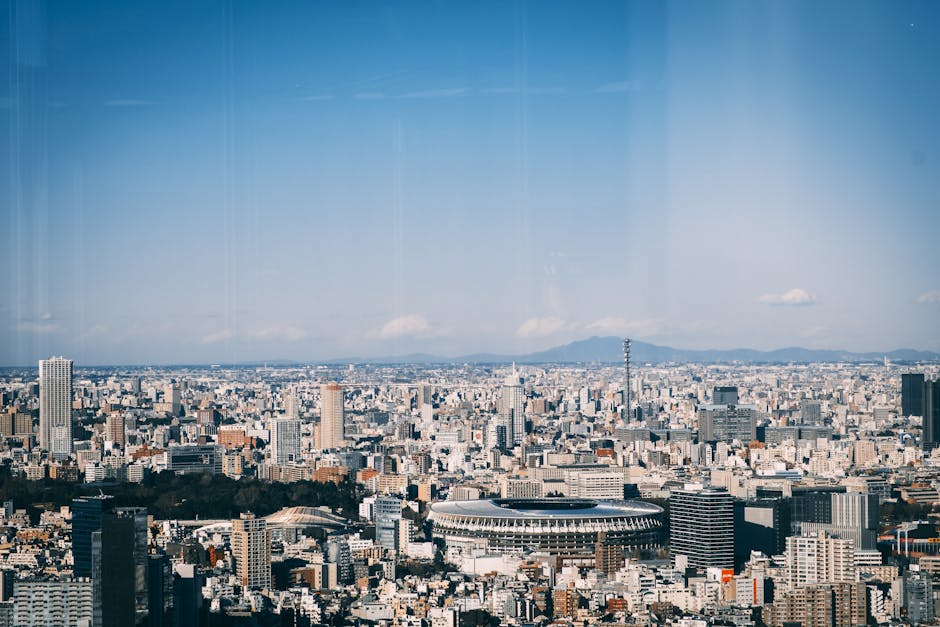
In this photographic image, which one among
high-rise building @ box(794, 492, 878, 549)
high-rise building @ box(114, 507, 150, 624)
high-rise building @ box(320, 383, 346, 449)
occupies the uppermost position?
high-rise building @ box(320, 383, 346, 449)

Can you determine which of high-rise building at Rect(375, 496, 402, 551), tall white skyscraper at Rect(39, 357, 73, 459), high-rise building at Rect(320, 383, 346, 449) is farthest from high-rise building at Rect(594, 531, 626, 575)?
high-rise building at Rect(320, 383, 346, 449)

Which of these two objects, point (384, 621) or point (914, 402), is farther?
point (914, 402)

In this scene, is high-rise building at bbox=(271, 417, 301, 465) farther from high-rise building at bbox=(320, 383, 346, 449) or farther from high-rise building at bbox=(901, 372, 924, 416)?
high-rise building at bbox=(901, 372, 924, 416)

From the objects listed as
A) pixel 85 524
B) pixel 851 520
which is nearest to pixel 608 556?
pixel 851 520

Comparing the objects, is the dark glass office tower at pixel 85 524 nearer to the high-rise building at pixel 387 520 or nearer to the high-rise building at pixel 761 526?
the high-rise building at pixel 387 520

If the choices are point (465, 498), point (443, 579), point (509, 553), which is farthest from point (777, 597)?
point (465, 498)

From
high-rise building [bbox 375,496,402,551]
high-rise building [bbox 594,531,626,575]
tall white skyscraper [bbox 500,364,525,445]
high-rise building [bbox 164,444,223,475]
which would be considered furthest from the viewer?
tall white skyscraper [bbox 500,364,525,445]

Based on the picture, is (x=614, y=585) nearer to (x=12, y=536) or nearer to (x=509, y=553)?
(x=509, y=553)
